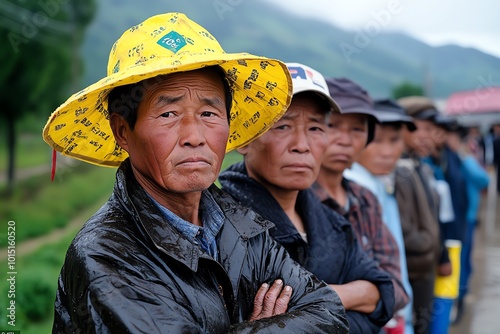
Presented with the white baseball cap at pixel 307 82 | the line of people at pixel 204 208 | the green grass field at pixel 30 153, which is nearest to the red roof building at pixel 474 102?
the green grass field at pixel 30 153

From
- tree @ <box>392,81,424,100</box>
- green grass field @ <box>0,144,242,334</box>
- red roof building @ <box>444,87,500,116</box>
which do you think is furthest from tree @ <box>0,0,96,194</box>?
tree @ <box>392,81,424,100</box>

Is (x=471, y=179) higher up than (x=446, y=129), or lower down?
lower down

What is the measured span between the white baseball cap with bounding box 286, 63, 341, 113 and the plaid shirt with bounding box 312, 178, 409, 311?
54 centimetres

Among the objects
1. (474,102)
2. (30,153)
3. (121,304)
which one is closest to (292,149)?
(121,304)

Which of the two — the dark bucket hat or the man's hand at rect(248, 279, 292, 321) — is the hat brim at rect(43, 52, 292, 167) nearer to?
the man's hand at rect(248, 279, 292, 321)

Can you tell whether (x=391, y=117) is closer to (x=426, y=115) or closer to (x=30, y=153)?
(x=426, y=115)

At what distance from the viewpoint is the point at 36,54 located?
1150cm

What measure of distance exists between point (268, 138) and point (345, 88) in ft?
3.02

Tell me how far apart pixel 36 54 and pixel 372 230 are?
33.8ft

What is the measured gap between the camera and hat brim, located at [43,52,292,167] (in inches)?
58.9

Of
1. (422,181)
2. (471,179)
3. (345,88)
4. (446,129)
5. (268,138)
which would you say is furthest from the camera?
(471,179)

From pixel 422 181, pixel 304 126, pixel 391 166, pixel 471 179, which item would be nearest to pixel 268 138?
pixel 304 126

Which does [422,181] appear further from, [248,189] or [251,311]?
[251,311]

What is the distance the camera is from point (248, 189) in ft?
7.21
